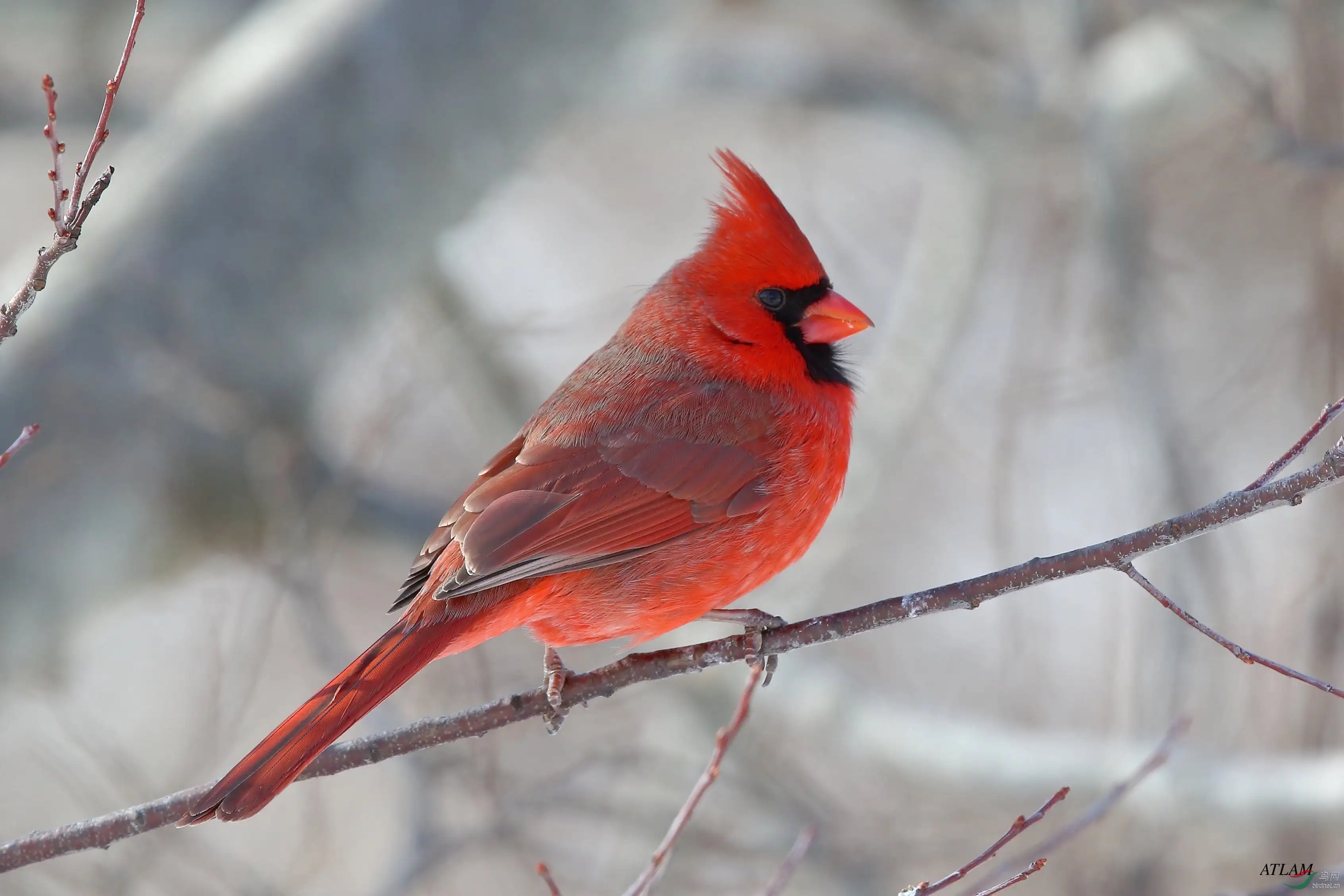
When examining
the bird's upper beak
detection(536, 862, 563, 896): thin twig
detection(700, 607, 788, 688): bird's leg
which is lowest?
detection(536, 862, 563, 896): thin twig

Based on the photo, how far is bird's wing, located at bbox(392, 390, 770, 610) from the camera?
6.82ft

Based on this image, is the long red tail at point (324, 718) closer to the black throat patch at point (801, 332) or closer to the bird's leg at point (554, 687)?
the bird's leg at point (554, 687)

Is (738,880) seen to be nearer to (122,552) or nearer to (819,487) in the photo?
(819,487)

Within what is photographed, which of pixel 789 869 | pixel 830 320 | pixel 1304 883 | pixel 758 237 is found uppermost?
pixel 758 237

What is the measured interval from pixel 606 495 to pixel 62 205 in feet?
3.29

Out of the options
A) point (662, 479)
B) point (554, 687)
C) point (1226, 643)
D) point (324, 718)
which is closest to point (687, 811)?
point (554, 687)

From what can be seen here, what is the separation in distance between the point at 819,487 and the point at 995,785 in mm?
1551

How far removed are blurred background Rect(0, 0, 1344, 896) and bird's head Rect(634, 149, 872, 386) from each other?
36 cm

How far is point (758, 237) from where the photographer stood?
2.33 m

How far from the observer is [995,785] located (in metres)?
3.45

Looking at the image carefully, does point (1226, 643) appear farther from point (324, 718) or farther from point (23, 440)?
point (23, 440)

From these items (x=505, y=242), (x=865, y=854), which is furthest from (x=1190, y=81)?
(x=505, y=242)

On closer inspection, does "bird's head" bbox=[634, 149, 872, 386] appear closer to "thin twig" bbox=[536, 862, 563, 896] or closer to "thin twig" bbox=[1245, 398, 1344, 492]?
"thin twig" bbox=[1245, 398, 1344, 492]

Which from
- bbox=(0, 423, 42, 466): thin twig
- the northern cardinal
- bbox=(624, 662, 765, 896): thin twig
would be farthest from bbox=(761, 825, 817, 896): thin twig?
bbox=(0, 423, 42, 466): thin twig
